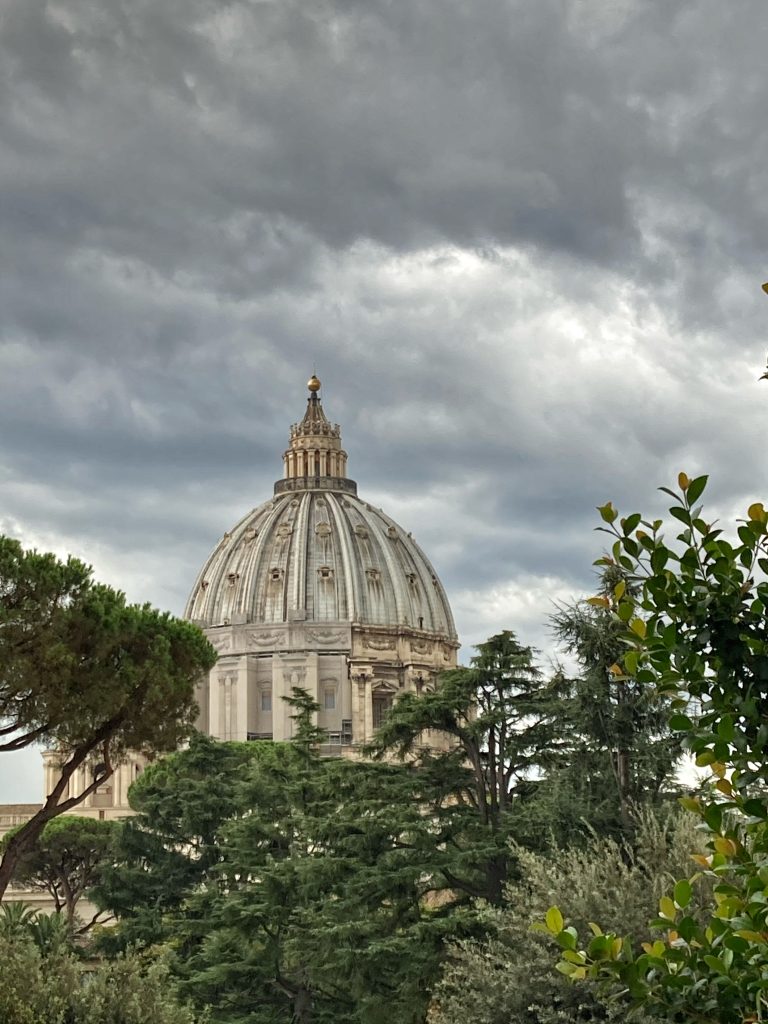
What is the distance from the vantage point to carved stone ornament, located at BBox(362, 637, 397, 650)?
11900cm

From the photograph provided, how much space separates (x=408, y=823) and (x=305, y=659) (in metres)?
91.1

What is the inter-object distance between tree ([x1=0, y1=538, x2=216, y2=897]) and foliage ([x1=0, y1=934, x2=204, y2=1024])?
4.83 metres

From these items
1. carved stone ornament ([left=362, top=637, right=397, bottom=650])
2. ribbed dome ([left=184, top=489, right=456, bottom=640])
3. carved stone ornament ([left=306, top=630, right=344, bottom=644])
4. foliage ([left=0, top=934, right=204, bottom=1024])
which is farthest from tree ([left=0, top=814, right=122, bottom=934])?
ribbed dome ([left=184, top=489, right=456, bottom=640])

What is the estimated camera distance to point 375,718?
375ft

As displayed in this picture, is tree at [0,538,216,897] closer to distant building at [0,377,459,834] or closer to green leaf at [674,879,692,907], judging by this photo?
green leaf at [674,879,692,907]

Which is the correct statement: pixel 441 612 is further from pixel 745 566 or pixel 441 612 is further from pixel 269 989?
pixel 745 566

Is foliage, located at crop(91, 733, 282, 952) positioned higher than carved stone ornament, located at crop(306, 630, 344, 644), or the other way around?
carved stone ornament, located at crop(306, 630, 344, 644)

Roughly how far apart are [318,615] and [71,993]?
104 meters

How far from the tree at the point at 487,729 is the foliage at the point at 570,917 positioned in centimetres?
798

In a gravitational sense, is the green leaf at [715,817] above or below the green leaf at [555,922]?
above

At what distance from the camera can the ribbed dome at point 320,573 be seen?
397ft

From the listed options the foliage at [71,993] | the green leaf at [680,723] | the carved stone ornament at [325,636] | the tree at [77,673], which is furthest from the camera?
the carved stone ornament at [325,636]

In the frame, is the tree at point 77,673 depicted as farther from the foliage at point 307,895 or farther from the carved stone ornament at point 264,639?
the carved stone ornament at point 264,639

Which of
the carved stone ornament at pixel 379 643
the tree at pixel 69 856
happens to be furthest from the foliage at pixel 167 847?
the carved stone ornament at pixel 379 643
